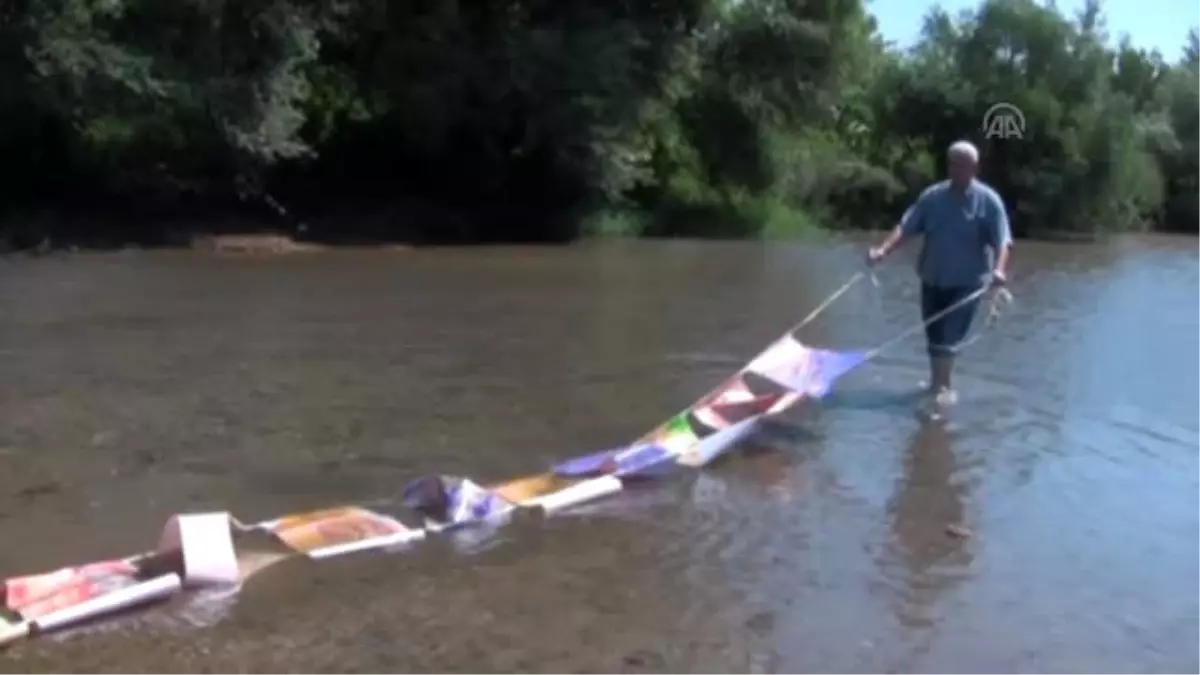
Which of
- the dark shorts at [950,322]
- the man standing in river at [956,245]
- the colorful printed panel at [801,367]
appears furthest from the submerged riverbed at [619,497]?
the man standing in river at [956,245]

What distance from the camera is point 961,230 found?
1159 centimetres

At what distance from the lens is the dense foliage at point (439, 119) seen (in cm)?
2981

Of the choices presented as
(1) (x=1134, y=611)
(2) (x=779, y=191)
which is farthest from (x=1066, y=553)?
(2) (x=779, y=191)

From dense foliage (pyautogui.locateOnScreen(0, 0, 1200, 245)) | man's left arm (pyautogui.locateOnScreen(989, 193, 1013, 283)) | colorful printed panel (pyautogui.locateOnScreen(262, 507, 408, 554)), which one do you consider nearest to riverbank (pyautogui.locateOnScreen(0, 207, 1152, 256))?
dense foliage (pyautogui.locateOnScreen(0, 0, 1200, 245))

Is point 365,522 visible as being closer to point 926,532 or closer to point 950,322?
point 926,532

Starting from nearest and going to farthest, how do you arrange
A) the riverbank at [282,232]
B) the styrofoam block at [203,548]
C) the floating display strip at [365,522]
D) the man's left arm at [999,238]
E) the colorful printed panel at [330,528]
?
the floating display strip at [365,522]
the styrofoam block at [203,548]
the colorful printed panel at [330,528]
the man's left arm at [999,238]
the riverbank at [282,232]

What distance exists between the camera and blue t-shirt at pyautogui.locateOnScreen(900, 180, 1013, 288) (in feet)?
37.8

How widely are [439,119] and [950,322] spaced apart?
79.8 feet

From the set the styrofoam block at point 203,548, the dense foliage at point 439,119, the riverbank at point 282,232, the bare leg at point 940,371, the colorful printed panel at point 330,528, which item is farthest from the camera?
the dense foliage at point 439,119

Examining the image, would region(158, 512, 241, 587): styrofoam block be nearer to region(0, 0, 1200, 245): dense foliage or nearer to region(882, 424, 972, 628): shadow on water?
region(882, 424, 972, 628): shadow on water

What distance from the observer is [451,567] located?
288 inches

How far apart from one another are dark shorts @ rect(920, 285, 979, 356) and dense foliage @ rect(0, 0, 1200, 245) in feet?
67.6

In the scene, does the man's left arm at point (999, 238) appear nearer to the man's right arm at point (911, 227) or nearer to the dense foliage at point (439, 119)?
the man's right arm at point (911, 227)

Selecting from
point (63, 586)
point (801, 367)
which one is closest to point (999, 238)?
point (801, 367)
